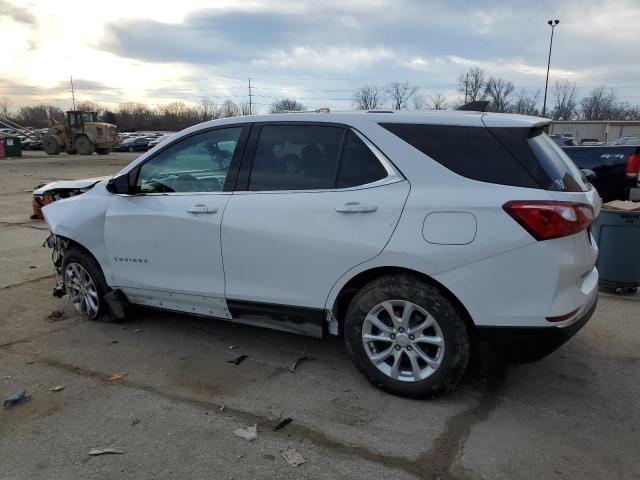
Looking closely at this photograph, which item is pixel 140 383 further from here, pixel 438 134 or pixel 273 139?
pixel 438 134

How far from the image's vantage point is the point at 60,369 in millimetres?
4051

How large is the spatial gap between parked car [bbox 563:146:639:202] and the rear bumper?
213 inches

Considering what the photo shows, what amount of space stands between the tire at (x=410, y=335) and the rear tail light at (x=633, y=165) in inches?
225

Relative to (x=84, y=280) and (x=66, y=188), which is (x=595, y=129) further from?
(x=84, y=280)

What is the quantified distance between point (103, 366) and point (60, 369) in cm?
31

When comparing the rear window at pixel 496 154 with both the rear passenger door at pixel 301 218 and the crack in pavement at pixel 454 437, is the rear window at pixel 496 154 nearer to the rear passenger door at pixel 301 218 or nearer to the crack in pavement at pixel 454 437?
the rear passenger door at pixel 301 218

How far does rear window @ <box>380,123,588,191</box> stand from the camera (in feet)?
10.2

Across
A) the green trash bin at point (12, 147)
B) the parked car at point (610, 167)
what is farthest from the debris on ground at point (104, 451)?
the green trash bin at point (12, 147)

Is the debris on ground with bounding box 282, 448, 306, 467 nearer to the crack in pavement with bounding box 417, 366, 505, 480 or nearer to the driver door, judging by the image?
the crack in pavement with bounding box 417, 366, 505, 480

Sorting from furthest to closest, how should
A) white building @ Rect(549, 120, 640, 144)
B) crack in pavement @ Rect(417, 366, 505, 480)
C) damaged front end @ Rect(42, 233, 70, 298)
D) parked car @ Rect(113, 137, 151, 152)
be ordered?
1. white building @ Rect(549, 120, 640, 144)
2. parked car @ Rect(113, 137, 151, 152)
3. damaged front end @ Rect(42, 233, 70, 298)
4. crack in pavement @ Rect(417, 366, 505, 480)

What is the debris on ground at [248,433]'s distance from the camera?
3.09m

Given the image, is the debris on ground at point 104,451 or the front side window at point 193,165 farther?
the front side window at point 193,165

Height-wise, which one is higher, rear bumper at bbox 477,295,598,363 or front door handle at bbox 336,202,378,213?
front door handle at bbox 336,202,378,213

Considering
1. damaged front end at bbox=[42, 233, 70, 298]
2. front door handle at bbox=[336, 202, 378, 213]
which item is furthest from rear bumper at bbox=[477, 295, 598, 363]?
damaged front end at bbox=[42, 233, 70, 298]
